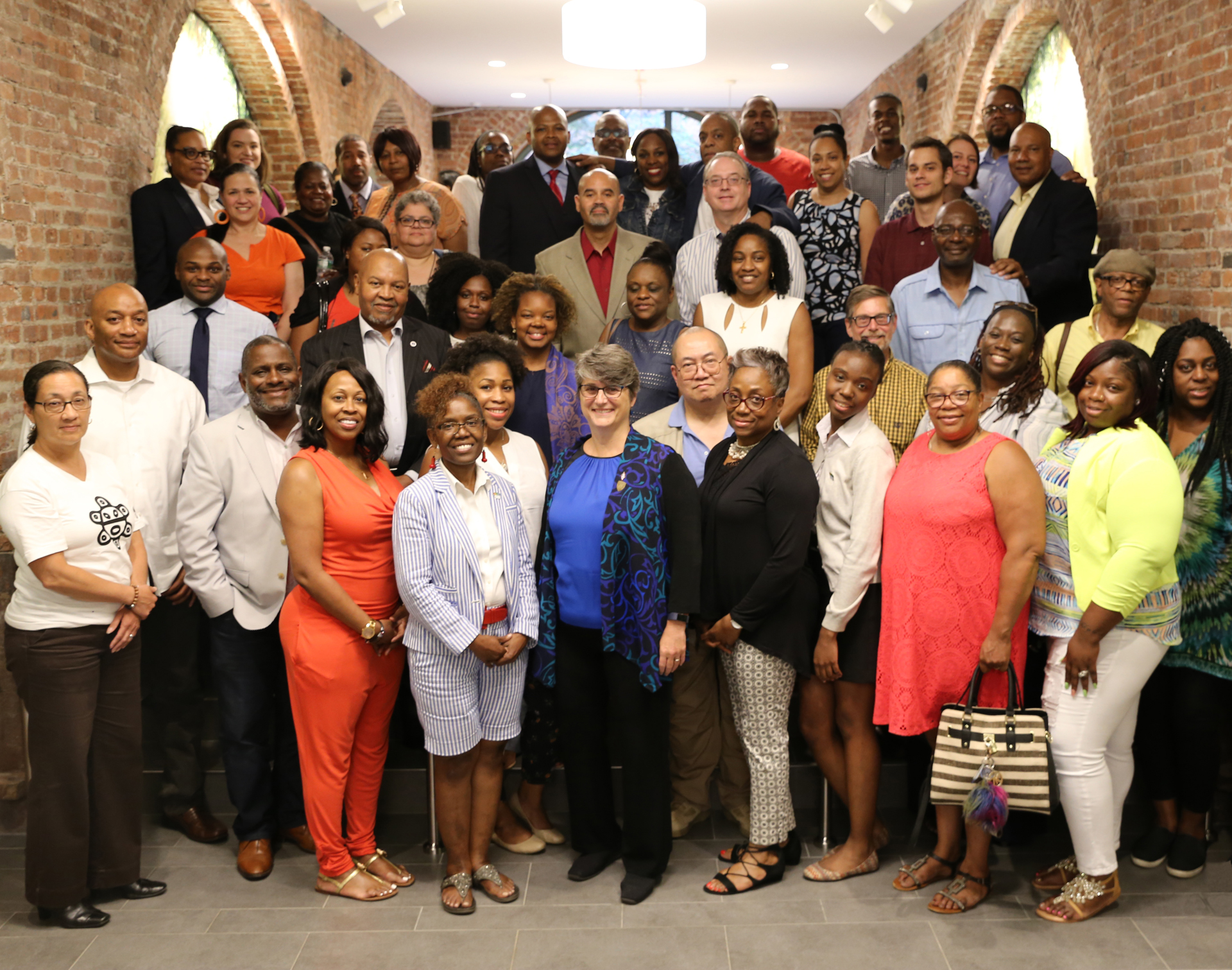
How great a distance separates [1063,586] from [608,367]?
1.54 metres

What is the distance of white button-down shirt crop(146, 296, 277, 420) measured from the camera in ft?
13.7

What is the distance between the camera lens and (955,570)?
328cm

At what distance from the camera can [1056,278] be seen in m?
4.91

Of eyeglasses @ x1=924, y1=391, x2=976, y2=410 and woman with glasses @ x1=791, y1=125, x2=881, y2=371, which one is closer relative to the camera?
eyeglasses @ x1=924, y1=391, x2=976, y2=410

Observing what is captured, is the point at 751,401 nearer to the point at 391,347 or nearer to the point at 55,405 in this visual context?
the point at 391,347

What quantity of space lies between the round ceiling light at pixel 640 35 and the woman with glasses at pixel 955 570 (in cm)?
493

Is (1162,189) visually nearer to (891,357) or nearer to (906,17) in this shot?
(891,357)

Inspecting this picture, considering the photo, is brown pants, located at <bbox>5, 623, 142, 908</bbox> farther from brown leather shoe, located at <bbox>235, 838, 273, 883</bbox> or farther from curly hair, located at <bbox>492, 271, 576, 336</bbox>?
curly hair, located at <bbox>492, 271, 576, 336</bbox>

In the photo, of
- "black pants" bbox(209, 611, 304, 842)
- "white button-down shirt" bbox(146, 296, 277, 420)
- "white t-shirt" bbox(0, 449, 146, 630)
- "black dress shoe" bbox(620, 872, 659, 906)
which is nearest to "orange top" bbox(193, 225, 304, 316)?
"white button-down shirt" bbox(146, 296, 277, 420)

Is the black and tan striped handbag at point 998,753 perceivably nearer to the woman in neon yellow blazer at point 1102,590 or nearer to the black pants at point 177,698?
the woman in neon yellow blazer at point 1102,590

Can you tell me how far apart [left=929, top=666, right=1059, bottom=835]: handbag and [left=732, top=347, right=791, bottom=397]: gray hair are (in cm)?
108

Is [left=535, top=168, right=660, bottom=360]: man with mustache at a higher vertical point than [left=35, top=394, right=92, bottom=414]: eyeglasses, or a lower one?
higher

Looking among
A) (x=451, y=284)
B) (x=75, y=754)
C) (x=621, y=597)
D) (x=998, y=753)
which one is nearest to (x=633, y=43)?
(x=451, y=284)

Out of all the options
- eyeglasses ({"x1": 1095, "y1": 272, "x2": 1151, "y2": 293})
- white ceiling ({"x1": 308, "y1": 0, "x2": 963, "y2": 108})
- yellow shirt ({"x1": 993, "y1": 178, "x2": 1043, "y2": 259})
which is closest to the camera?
eyeglasses ({"x1": 1095, "y1": 272, "x2": 1151, "y2": 293})
